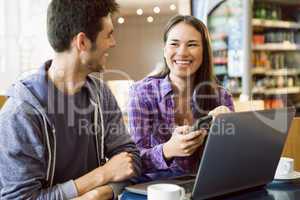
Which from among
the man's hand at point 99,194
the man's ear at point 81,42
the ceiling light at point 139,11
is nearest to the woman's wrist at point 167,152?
the man's hand at point 99,194

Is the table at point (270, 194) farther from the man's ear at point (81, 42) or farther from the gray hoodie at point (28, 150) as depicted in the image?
the man's ear at point (81, 42)

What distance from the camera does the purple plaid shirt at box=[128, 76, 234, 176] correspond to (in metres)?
1.35

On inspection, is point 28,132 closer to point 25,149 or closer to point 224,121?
point 25,149

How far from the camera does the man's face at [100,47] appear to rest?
1.16 meters

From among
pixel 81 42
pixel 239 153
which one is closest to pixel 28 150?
pixel 81 42

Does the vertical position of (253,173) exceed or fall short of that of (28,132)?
it falls short

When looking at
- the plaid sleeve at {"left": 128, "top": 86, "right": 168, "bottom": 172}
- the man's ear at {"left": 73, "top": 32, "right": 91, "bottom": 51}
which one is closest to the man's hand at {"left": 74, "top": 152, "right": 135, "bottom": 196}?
the plaid sleeve at {"left": 128, "top": 86, "right": 168, "bottom": 172}

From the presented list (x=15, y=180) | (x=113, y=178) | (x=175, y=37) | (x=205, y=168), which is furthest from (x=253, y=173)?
(x=175, y=37)

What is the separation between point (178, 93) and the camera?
1.56 meters

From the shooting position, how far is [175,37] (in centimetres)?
153

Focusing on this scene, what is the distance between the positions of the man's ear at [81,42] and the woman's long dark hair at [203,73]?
1.69 ft

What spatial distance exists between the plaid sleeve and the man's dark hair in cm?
39

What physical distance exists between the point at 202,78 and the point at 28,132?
0.84m

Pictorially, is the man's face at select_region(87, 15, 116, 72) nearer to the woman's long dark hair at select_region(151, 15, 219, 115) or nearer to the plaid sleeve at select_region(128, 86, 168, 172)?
the plaid sleeve at select_region(128, 86, 168, 172)
